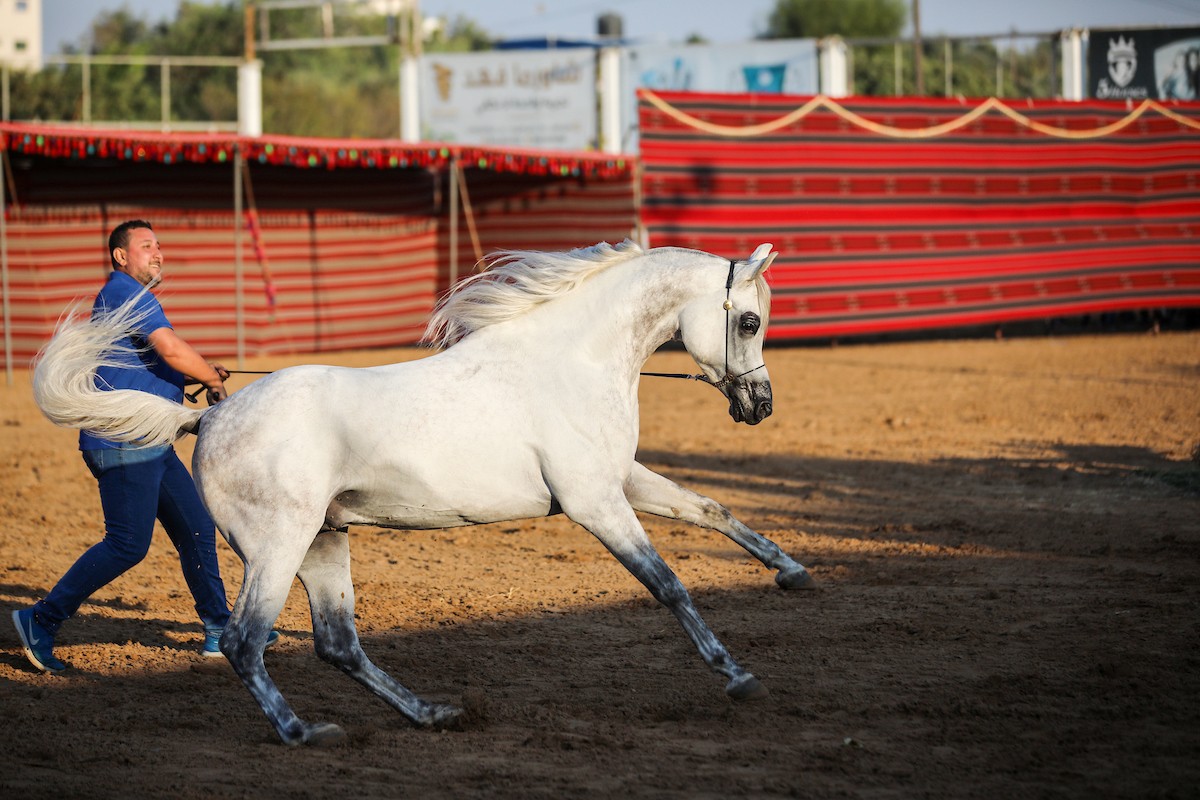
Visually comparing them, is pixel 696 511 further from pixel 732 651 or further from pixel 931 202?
pixel 931 202

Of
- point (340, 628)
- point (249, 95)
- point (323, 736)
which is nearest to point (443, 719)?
point (323, 736)

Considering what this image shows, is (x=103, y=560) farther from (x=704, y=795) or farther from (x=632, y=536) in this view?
(x=704, y=795)

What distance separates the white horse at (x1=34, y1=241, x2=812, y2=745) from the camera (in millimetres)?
4355

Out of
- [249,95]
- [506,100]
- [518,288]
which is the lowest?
[518,288]

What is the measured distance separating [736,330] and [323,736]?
6.69 ft

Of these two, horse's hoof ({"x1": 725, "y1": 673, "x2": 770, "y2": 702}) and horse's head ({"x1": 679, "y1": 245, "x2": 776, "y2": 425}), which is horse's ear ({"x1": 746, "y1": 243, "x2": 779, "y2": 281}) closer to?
horse's head ({"x1": 679, "y1": 245, "x2": 776, "y2": 425})

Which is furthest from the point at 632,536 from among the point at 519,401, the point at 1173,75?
the point at 1173,75

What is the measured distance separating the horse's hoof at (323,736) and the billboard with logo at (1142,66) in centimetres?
2260

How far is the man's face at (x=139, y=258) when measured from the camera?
17.0 feet

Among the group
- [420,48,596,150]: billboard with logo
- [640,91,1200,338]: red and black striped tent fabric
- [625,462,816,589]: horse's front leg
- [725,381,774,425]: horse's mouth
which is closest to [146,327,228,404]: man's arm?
[625,462,816,589]: horse's front leg

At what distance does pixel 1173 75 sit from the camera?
23.6 metres

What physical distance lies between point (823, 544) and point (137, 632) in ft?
12.2

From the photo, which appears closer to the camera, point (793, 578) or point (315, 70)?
point (793, 578)

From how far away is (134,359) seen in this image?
507 cm
